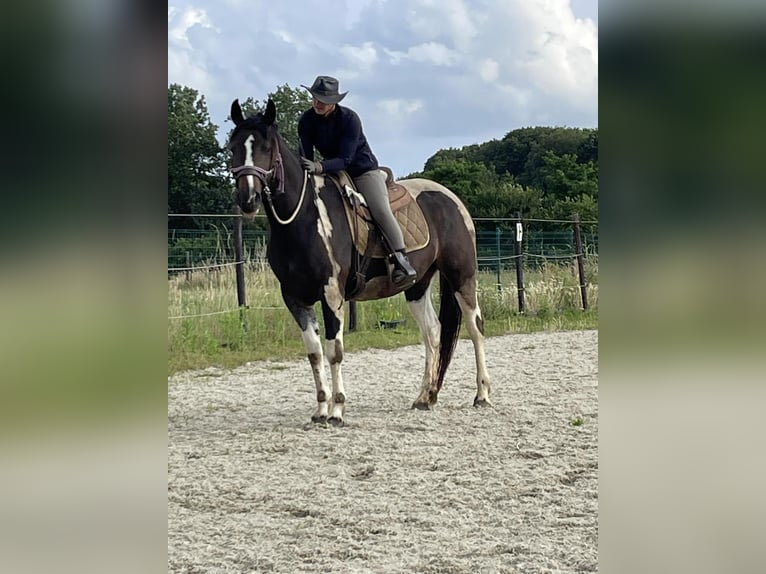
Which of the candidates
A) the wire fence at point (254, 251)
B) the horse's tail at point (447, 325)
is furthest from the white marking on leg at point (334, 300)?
the wire fence at point (254, 251)

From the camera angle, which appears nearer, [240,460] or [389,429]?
[240,460]

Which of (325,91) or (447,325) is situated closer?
(325,91)

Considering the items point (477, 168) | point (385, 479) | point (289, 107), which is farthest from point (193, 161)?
point (385, 479)

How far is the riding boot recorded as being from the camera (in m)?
5.45

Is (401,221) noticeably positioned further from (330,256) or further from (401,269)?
(330,256)

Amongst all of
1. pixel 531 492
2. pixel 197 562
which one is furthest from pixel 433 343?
pixel 197 562

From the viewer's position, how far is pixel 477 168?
3300cm

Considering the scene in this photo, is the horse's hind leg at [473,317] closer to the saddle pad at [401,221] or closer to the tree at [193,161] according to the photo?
the saddle pad at [401,221]

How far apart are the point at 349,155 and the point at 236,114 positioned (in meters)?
0.85

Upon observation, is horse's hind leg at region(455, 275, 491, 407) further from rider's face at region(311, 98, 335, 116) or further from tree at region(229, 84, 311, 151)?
tree at region(229, 84, 311, 151)

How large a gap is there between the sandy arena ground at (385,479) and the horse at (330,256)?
417 mm
